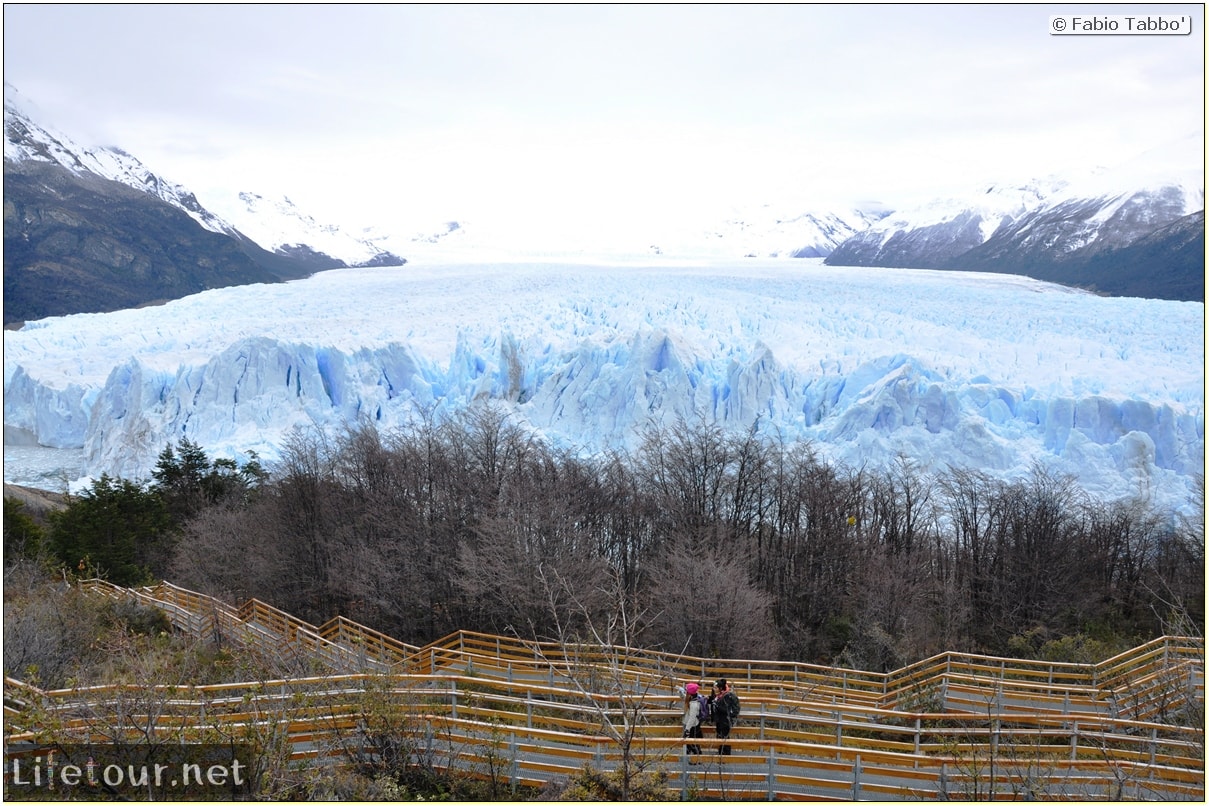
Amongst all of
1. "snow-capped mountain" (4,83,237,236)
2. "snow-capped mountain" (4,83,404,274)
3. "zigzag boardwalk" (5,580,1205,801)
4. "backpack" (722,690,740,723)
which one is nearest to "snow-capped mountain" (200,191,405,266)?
"snow-capped mountain" (4,83,404,274)

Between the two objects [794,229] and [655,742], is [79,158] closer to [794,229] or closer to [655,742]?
[655,742]

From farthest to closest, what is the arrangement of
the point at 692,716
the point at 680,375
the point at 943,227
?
1. the point at 943,227
2. the point at 680,375
3. the point at 692,716

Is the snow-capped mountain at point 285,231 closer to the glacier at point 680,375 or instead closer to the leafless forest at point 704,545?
the glacier at point 680,375

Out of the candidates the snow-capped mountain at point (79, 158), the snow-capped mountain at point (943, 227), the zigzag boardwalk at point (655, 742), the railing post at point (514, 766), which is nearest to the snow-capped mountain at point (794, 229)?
the snow-capped mountain at point (943, 227)

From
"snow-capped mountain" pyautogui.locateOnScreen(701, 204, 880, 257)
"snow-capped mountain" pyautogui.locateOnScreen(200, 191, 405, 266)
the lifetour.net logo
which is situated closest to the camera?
the lifetour.net logo

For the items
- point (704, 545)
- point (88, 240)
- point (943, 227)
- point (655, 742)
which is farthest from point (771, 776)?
point (943, 227)

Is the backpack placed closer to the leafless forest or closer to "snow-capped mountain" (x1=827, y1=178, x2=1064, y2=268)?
the leafless forest
